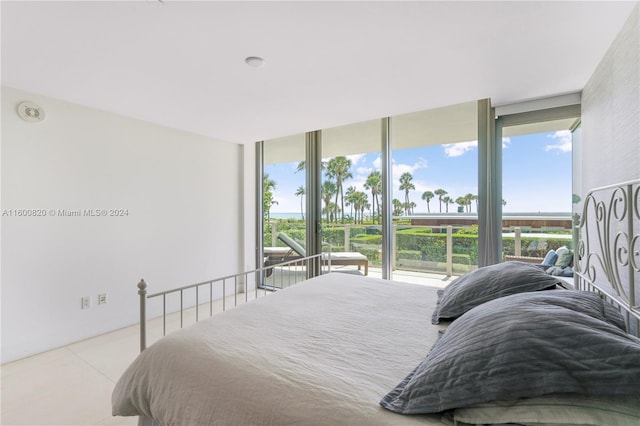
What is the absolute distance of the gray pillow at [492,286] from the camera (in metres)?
1.41

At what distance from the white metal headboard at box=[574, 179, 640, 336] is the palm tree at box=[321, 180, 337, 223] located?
2.51m

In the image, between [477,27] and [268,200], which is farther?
[268,200]

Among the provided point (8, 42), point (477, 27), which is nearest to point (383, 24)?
point (477, 27)

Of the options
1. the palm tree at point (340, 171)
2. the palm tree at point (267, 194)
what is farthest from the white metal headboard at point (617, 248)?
the palm tree at point (267, 194)

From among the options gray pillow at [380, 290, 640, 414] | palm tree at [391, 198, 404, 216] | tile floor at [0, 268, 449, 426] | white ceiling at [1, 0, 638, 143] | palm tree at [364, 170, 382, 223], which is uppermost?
white ceiling at [1, 0, 638, 143]

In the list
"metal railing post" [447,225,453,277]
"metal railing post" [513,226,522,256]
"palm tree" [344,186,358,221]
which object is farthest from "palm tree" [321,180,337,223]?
"metal railing post" [513,226,522,256]

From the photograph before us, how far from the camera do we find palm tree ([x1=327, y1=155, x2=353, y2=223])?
3770mm

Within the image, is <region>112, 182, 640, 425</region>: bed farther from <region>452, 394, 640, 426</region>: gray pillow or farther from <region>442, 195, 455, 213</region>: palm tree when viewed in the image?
<region>442, 195, 455, 213</region>: palm tree

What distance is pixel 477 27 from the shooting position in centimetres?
Answer: 161

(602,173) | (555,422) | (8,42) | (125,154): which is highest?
(8,42)

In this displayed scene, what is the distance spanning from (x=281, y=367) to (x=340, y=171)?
302 centimetres

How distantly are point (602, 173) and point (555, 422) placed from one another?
1.84m

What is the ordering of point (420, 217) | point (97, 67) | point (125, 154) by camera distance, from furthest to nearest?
1. point (420, 217)
2. point (125, 154)
3. point (97, 67)

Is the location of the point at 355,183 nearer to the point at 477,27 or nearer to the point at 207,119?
the point at 207,119
